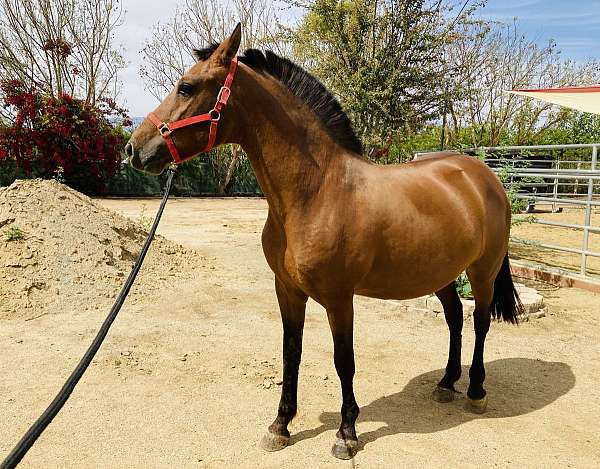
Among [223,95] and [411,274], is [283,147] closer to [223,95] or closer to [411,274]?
[223,95]

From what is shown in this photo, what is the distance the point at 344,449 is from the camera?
8.61 ft

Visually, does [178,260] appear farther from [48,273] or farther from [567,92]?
[567,92]

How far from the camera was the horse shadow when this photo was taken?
2.97 metres

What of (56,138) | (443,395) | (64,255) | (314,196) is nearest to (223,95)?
(314,196)

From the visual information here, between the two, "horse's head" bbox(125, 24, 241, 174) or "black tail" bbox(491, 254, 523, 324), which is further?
"black tail" bbox(491, 254, 523, 324)

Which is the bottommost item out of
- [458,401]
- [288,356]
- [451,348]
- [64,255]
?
[458,401]

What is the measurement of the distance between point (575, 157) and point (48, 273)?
69.7 feet

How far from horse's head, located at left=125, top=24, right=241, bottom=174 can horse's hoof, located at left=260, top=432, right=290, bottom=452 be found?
1.62m

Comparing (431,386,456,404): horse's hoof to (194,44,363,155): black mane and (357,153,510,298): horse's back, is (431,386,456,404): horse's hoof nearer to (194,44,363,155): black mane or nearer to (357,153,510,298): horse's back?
(357,153,510,298): horse's back

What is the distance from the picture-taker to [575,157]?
20391 mm

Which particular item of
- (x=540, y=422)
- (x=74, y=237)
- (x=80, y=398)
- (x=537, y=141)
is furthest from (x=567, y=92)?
(x=537, y=141)

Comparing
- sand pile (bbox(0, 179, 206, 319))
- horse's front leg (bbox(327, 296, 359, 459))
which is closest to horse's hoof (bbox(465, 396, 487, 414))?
horse's front leg (bbox(327, 296, 359, 459))

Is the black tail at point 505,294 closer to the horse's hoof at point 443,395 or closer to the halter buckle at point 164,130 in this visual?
the horse's hoof at point 443,395

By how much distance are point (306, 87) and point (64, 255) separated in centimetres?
432
